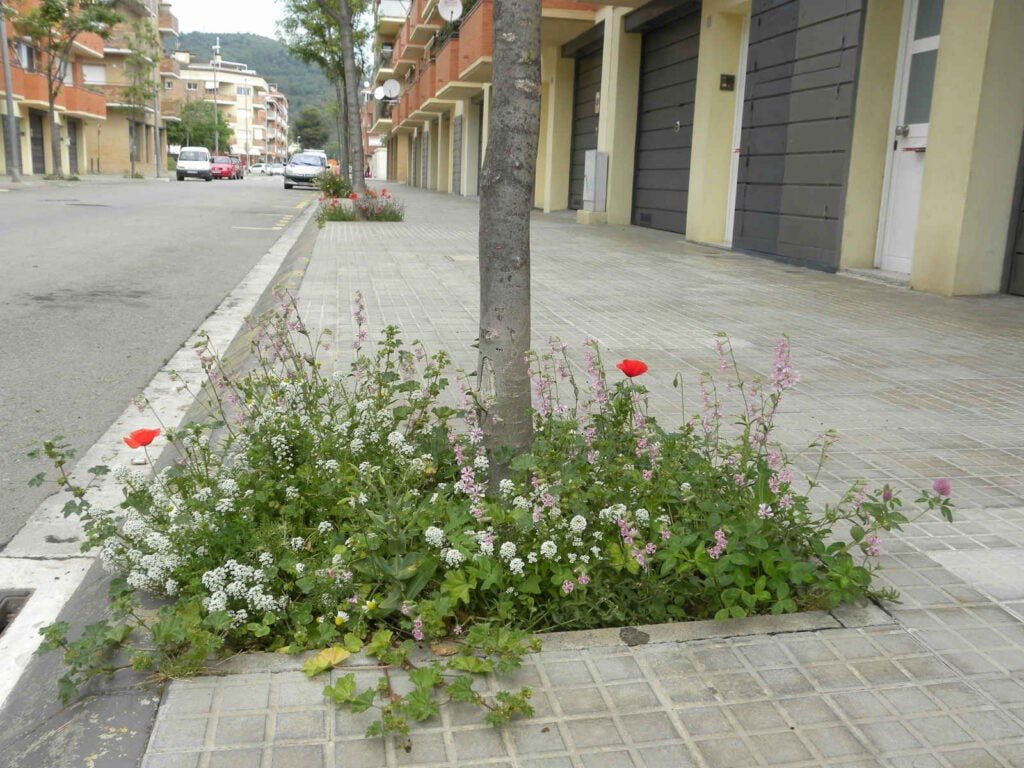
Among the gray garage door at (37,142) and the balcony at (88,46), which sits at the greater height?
the balcony at (88,46)

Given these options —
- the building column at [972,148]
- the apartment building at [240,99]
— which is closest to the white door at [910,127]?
the building column at [972,148]

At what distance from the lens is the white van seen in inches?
2147

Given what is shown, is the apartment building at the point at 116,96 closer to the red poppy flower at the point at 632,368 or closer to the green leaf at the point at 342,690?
the red poppy flower at the point at 632,368

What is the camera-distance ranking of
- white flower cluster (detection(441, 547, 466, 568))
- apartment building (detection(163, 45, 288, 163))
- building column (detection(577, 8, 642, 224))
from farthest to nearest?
apartment building (detection(163, 45, 288, 163)), building column (detection(577, 8, 642, 224)), white flower cluster (detection(441, 547, 466, 568))

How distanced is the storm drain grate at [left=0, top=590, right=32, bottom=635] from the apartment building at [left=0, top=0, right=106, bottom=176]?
36746 mm

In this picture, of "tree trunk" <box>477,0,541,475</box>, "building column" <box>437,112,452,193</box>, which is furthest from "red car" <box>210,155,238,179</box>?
"tree trunk" <box>477,0,541,475</box>

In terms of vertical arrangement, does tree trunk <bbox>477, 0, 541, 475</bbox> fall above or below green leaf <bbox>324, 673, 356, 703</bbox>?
above

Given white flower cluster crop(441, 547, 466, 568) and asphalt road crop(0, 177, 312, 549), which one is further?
asphalt road crop(0, 177, 312, 549)

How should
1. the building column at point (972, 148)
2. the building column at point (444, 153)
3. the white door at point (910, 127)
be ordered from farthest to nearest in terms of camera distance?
the building column at point (444, 153), the white door at point (910, 127), the building column at point (972, 148)

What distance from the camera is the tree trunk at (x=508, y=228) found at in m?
3.27

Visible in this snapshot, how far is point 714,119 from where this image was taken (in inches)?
599

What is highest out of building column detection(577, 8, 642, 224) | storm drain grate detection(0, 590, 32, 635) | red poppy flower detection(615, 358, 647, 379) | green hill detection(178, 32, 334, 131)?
green hill detection(178, 32, 334, 131)

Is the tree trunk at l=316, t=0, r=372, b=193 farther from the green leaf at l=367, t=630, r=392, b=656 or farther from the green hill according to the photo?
the green hill

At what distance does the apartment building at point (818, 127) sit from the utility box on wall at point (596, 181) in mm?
89
